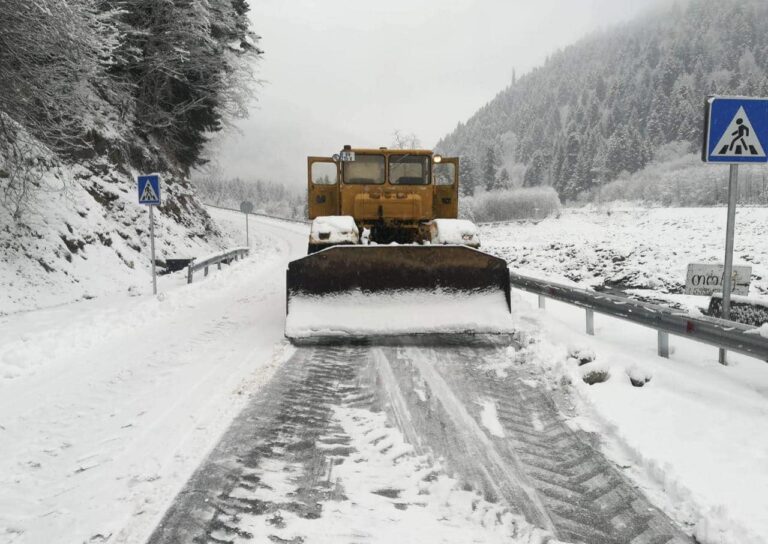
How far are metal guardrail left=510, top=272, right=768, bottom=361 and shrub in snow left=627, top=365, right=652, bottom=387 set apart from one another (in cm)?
70

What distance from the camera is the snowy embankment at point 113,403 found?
8.80ft

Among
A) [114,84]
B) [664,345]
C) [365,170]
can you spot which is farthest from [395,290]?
[114,84]

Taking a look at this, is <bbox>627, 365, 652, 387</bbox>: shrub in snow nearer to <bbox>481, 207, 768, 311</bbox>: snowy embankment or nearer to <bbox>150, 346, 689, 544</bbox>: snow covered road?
<bbox>150, 346, 689, 544</bbox>: snow covered road

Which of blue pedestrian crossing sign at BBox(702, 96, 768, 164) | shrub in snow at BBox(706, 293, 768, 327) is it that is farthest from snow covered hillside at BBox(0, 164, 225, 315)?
blue pedestrian crossing sign at BBox(702, 96, 768, 164)

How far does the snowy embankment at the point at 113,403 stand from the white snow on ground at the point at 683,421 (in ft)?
8.98

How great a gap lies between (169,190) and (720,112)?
18997 mm

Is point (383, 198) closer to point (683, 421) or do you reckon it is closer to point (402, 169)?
point (402, 169)

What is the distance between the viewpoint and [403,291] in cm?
645

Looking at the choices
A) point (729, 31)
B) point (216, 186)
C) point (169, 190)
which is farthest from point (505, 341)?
point (729, 31)

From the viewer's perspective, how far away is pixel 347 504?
2672mm

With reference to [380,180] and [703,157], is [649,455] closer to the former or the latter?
[703,157]

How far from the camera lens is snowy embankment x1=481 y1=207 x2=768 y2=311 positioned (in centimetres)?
1808

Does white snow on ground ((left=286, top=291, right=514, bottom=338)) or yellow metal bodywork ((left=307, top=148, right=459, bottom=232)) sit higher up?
yellow metal bodywork ((left=307, top=148, right=459, bottom=232))

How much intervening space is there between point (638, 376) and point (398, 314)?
276 cm
